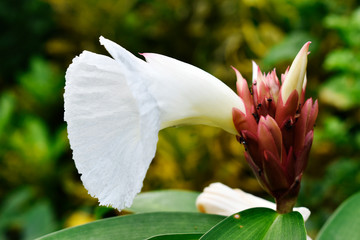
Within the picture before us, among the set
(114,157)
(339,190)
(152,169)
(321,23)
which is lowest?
(152,169)

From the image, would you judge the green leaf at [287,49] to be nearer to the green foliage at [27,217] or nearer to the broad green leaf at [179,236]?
the green foliage at [27,217]

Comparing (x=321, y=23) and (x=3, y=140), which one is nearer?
(x=321, y=23)

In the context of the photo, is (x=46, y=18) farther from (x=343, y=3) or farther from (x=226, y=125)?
(x=226, y=125)

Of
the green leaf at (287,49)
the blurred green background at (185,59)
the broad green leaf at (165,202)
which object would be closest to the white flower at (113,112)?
the broad green leaf at (165,202)

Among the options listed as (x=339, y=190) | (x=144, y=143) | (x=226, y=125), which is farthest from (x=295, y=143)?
(x=339, y=190)

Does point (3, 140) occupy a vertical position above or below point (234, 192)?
below

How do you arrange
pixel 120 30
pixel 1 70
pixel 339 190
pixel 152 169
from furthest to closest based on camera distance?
pixel 1 70
pixel 120 30
pixel 152 169
pixel 339 190

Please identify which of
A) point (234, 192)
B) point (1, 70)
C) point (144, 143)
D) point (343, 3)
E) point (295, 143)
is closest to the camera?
point (144, 143)
